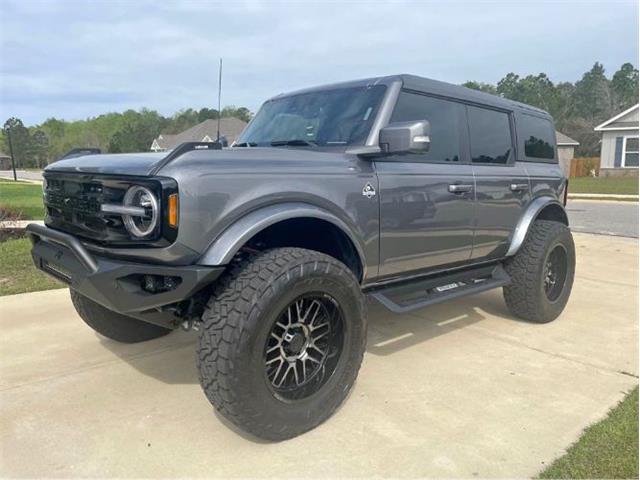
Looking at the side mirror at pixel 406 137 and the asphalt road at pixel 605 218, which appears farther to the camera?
the asphalt road at pixel 605 218

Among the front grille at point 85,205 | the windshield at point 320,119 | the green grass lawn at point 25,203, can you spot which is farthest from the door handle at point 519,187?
the green grass lawn at point 25,203

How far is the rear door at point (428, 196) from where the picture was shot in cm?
344

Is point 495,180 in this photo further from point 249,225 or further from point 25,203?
point 25,203

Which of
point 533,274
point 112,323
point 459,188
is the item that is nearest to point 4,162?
point 112,323

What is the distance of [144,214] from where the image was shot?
99.6 inches

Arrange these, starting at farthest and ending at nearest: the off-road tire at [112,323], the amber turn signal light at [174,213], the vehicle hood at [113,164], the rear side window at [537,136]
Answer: the rear side window at [537,136] < the off-road tire at [112,323] < the vehicle hood at [113,164] < the amber turn signal light at [174,213]

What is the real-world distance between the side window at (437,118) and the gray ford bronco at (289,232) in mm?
15

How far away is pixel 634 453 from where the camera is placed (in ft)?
8.80

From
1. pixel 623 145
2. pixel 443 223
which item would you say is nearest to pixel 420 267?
pixel 443 223

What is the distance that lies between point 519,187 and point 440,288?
4.18 feet

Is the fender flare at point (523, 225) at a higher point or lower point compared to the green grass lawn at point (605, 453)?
higher

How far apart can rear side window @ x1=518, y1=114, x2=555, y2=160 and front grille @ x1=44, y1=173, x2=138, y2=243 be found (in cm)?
372

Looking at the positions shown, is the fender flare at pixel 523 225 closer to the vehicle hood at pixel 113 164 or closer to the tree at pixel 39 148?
the vehicle hood at pixel 113 164

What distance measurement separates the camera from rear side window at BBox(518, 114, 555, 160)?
16.4 ft
